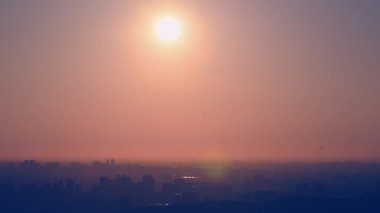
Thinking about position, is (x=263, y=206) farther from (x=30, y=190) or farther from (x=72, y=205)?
(x=30, y=190)

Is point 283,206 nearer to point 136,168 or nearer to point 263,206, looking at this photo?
point 263,206

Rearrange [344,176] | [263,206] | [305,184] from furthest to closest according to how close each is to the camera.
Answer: [344,176]
[305,184]
[263,206]

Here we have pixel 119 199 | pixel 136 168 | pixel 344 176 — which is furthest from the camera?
pixel 136 168

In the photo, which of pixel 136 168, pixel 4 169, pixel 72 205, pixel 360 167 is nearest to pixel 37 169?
pixel 4 169

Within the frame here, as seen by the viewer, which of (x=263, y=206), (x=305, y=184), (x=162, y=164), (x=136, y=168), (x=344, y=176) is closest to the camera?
(x=263, y=206)

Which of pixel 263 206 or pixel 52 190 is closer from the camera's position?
pixel 263 206

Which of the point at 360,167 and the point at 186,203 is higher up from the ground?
the point at 360,167

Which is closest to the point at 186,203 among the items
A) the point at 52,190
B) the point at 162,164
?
the point at 52,190

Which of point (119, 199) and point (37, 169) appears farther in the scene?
point (37, 169)

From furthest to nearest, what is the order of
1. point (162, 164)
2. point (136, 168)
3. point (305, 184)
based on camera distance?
point (162, 164) < point (136, 168) < point (305, 184)
